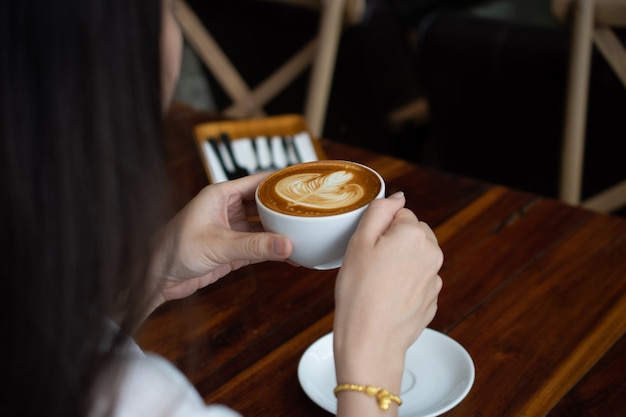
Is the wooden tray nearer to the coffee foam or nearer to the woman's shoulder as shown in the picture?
the coffee foam

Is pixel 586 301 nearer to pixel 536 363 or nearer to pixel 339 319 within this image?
pixel 536 363

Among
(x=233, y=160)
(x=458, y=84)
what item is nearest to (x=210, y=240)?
(x=233, y=160)

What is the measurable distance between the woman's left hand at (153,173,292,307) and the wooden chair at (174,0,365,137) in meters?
1.12

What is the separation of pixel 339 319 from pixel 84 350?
26 cm

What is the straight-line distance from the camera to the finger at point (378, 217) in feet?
2.40

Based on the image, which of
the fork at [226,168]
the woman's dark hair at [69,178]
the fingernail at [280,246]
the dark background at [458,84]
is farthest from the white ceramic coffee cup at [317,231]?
the dark background at [458,84]

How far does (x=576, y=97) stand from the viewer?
6.23ft

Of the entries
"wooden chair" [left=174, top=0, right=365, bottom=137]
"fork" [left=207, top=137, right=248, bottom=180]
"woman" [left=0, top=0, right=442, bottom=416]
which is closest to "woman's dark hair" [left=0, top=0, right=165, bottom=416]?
"woman" [left=0, top=0, right=442, bottom=416]

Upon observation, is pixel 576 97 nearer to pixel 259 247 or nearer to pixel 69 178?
pixel 259 247

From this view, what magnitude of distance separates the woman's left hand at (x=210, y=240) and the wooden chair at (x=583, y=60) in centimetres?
125

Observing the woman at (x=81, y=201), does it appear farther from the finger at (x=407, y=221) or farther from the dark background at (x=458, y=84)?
the dark background at (x=458, y=84)

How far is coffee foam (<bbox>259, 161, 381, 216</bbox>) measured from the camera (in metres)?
0.79

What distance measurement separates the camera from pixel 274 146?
1.41 m

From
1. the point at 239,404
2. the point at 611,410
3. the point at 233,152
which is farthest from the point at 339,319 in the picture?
the point at 233,152
